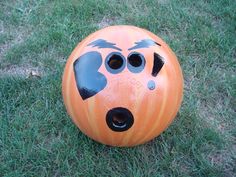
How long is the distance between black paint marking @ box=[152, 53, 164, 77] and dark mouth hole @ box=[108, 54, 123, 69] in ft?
0.65

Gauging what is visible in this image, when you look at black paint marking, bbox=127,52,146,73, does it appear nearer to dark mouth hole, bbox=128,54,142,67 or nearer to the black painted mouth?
dark mouth hole, bbox=128,54,142,67

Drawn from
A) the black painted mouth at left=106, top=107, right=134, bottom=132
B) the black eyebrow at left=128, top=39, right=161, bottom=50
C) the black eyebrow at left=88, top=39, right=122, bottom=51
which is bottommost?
the black painted mouth at left=106, top=107, right=134, bottom=132

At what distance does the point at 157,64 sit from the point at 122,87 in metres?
0.26

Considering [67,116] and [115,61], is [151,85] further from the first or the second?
[67,116]

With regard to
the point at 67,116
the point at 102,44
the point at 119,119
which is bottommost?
the point at 67,116

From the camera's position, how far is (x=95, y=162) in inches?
105

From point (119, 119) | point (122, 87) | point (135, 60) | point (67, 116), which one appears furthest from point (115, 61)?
point (67, 116)

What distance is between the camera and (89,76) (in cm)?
231

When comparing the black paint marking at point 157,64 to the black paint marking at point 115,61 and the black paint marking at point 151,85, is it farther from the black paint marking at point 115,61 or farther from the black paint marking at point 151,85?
the black paint marking at point 115,61

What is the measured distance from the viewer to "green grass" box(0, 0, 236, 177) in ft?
8.71

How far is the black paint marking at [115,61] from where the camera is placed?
7.47ft

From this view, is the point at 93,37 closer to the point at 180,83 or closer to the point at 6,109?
A: the point at 180,83

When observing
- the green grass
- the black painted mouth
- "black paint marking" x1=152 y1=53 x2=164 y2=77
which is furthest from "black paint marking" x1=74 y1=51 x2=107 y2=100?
the green grass

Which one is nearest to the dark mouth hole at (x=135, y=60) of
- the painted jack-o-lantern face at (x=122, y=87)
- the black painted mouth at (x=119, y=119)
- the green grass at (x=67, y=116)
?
the painted jack-o-lantern face at (x=122, y=87)
